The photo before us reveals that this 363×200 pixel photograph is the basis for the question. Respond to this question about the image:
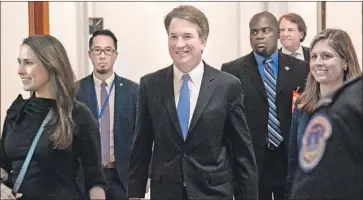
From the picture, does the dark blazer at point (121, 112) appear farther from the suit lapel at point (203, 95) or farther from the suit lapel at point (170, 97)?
the suit lapel at point (203, 95)

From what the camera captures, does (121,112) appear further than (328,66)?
Yes

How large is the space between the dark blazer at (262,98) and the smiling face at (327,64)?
0.98 metres

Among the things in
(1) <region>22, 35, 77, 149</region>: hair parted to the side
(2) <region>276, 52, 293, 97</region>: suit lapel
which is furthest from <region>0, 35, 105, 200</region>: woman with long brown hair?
(2) <region>276, 52, 293, 97</region>: suit lapel

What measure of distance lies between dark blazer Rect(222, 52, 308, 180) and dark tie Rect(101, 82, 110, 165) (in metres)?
0.94

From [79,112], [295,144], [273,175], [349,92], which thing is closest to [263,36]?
[273,175]

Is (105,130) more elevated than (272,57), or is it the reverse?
(272,57)

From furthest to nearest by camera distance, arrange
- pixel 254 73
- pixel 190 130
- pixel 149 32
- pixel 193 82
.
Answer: pixel 149 32 → pixel 254 73 → pixel 193 82 → pixel 190 130

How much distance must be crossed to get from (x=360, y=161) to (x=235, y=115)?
153 cm

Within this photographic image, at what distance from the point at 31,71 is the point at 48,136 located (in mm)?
305

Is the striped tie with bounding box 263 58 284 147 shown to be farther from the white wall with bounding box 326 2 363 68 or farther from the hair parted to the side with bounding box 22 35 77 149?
the hair parted to the side with bounding box 22 35 77 149

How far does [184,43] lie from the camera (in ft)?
11.0

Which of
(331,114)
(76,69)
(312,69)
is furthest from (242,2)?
(331,114)

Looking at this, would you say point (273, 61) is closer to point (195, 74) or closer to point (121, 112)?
point (121, 112)

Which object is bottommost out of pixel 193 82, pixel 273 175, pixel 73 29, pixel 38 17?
pixel 273 175
